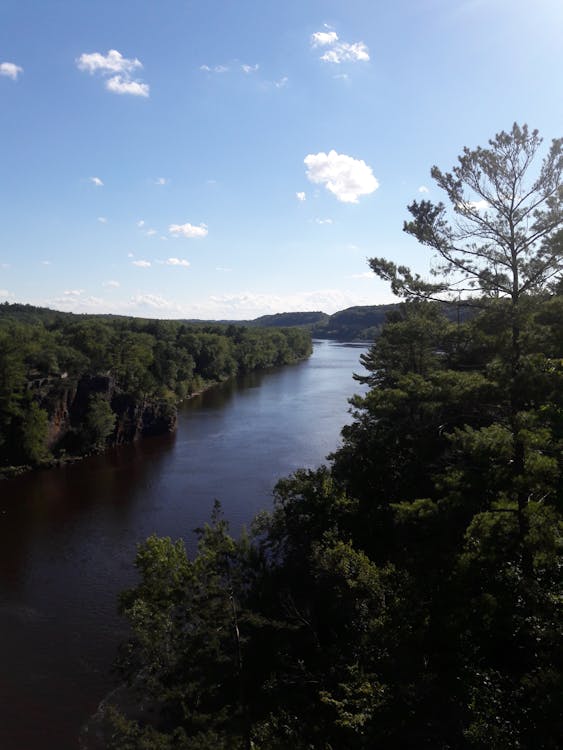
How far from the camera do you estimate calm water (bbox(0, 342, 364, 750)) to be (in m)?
15.5

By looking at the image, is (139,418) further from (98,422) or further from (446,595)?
(446,595)

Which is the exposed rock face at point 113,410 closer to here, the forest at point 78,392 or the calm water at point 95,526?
the forest at point 78,392

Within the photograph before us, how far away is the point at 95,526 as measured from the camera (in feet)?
87.6

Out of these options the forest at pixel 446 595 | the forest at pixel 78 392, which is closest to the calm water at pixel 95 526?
the forest at pixel 78 392

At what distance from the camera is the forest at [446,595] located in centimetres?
815

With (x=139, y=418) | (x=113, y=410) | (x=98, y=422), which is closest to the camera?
(x=98, y=422)

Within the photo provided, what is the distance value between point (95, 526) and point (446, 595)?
2118 cm

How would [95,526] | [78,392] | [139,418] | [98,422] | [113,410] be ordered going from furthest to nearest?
1. [139,418]
2. [113,410]
3. [78,392]
4. [98,422]
5. [95,526]

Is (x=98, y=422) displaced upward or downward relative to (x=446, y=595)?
downward

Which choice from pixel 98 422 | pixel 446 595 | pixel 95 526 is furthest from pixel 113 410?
pixel 446 595

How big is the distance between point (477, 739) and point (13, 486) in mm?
32920

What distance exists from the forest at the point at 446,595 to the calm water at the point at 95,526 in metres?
4.16

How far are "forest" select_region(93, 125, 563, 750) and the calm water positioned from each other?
4165mm

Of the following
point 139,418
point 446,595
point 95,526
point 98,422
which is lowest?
point 95,526
